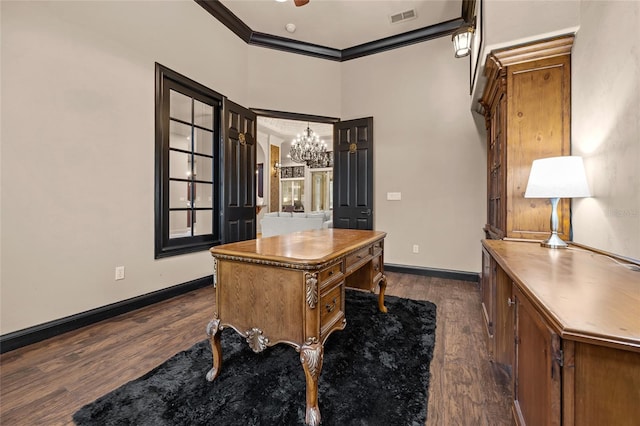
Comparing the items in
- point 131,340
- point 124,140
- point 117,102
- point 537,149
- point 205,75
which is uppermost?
point 205,75

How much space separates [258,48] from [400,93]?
2202mm

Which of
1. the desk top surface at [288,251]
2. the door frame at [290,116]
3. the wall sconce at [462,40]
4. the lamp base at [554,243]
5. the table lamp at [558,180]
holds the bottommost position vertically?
the desk top surface at [288,251]

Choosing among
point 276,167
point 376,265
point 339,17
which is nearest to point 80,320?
point 376,265

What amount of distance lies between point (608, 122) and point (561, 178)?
0.36 meters

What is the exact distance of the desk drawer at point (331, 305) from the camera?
141cm

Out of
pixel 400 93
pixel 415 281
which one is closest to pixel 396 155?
pixel 400 93

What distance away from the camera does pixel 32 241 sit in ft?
6.52

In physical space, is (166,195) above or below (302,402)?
above

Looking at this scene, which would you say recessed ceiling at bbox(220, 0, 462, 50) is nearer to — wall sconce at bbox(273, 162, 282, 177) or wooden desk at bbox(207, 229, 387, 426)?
wooden desk at bbox(207, 229, 387, 426)

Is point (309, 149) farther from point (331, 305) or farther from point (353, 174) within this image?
point (331, 305)

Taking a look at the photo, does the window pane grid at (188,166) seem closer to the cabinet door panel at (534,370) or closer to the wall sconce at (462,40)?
the wall sconce at (462,40)

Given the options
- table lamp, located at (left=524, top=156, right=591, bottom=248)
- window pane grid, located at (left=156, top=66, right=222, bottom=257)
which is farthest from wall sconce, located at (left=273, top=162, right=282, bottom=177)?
table lamp, located at (left=524, top=156, right=591, bottom=248)

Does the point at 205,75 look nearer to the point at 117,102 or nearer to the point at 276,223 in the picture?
the point at 117,102

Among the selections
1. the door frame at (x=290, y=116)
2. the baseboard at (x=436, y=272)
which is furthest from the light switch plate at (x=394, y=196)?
the door frame at (x=290, y=116)
